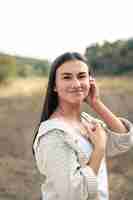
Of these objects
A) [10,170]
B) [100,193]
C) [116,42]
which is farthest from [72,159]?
[116,42]

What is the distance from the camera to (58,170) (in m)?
1.09

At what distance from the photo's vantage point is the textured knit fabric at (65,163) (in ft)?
3.54

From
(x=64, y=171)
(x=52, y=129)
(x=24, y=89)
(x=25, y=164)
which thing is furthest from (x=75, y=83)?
(x=24, y=89)

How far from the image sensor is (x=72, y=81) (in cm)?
122

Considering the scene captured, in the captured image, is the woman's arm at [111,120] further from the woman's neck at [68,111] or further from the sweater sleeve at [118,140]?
the woman's neck at [68,111]

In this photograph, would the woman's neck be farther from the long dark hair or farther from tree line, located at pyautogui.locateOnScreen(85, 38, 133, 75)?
tree line, located at pyautogui.locateOnScreen(85, 38, 133, 75)

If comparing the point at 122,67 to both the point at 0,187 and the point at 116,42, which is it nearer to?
the point at 116,42

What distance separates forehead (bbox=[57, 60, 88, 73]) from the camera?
4.03ft

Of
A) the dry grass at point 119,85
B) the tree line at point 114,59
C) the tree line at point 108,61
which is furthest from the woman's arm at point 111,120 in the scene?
the tree line at point 114,59

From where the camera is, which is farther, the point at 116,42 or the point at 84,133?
the point at 116,42

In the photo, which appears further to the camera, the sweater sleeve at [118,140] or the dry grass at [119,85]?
the dry grass at [119,85]

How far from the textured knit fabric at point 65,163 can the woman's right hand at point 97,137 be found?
0.02 m

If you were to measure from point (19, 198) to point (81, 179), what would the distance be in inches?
109

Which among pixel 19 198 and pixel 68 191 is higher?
pixel 68 191
